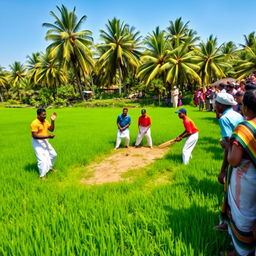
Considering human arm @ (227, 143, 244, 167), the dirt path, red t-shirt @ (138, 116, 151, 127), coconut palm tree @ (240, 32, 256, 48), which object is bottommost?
the dirt path

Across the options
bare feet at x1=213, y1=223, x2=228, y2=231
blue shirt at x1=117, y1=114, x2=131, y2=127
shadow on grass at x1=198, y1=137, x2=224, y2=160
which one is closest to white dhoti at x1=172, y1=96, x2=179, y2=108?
shadow on grass at x1=198, y1=137, x2=224, y2=160

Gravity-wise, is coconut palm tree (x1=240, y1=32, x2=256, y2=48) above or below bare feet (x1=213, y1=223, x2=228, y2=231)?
above

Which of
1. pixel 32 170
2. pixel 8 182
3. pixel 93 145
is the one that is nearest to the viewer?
pixel 8 182

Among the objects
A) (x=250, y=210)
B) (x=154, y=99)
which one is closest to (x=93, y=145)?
(x=250, y=210)

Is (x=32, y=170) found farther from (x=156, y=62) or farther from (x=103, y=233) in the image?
(x=156, y=62)

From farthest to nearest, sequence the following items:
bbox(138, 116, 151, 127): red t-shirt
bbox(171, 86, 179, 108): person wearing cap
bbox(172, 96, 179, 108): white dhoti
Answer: bbox(172, 96, 179, 108): white dhoti, bbox(171, 86, 179, 108): person wearing cap, bbox(138, 116, 151, 127): red t-shirt

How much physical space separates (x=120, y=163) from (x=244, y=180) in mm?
4457

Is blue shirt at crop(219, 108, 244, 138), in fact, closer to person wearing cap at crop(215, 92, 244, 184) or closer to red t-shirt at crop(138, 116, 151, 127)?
person wearing cap at crop(215, 92, 244, 184)

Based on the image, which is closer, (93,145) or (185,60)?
(93,145)

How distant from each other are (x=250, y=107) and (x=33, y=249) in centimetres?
236

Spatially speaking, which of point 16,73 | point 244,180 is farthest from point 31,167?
point 16,73

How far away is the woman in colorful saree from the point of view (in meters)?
1.55

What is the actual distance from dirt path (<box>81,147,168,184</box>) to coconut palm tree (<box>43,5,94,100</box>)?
23577mm

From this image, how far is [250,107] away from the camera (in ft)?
5.36
